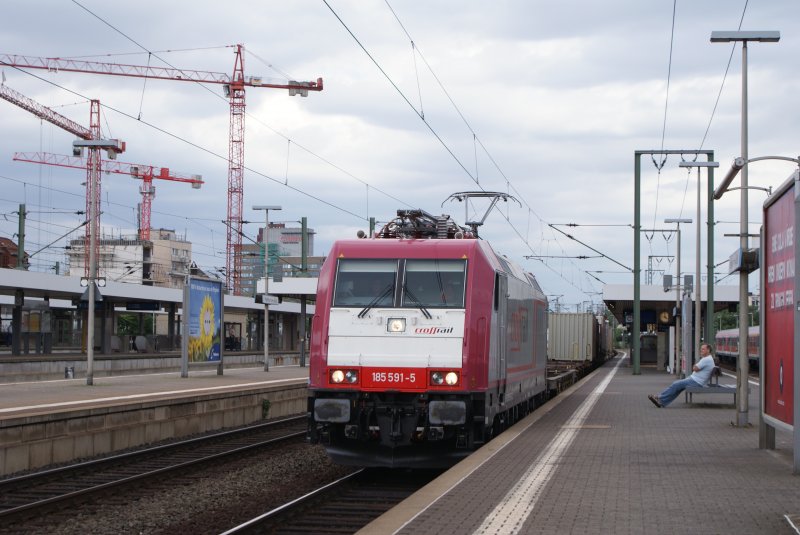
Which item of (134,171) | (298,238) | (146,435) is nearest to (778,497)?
(146,435)

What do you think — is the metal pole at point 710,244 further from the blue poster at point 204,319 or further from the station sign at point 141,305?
the station sign at point 141,305

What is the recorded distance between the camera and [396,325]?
13.4 m

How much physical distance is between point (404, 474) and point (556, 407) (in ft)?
28.4

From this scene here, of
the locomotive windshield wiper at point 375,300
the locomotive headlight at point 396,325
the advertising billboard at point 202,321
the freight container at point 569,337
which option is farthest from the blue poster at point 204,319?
the freight container at point 569,337

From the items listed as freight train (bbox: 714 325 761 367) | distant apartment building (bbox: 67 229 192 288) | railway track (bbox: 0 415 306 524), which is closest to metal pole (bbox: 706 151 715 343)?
freight train (bbox: 714 325 761 367)

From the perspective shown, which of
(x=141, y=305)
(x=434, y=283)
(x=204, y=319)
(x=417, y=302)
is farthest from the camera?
(x=141, y=305)

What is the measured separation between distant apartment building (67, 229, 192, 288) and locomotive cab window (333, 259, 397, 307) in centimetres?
9552


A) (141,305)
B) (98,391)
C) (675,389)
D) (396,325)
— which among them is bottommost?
(98,391)

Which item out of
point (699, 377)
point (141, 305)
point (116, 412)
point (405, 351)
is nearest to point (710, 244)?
point (699, 377)

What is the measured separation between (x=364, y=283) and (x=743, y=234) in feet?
23.8

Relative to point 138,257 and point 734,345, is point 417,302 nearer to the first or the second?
point 734,345

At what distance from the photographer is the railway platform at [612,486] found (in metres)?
8.04

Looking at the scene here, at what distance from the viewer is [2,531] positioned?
10.1 m

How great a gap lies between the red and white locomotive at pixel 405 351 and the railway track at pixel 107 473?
2877 mm
